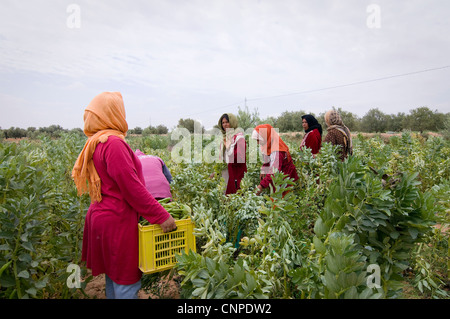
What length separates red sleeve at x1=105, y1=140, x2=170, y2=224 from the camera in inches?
63.4

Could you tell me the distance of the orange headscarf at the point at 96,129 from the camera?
169cm

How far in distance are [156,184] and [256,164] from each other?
2.04 metres

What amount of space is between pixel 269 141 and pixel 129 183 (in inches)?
74.7

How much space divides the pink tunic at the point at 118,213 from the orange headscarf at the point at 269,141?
68.8 inches

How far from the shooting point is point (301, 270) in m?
1.21

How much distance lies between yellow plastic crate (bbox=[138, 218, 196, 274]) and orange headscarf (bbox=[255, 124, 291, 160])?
5.29 ft

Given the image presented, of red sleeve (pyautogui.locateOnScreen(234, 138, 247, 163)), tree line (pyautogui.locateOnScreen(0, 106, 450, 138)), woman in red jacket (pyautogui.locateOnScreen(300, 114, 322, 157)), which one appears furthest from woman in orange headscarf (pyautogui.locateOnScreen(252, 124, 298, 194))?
tree line (pyautogui.locateOnScreen(0, 106, 450, 138))

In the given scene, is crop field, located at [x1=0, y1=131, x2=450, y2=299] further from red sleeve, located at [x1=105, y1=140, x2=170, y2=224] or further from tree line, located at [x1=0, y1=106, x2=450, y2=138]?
tree line, located at [x1=0, y1=106, x2=450, y2=138]

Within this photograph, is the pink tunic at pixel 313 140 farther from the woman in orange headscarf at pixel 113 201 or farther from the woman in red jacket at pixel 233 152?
the woman in orange headscarf at pixel 113 201

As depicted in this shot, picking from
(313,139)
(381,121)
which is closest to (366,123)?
(381,121)

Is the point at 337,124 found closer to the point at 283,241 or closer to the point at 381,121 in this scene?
the point at 283,241

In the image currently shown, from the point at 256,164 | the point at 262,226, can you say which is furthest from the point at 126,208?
the point at 256,164
